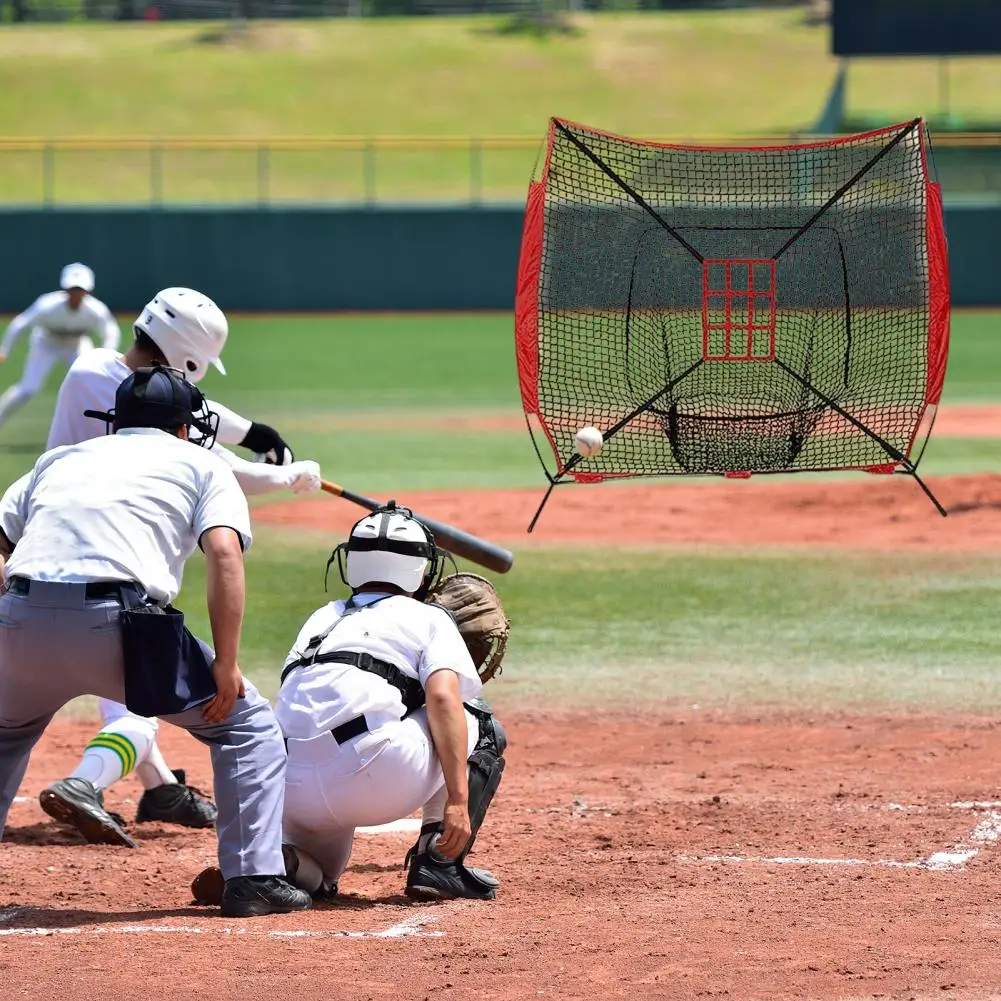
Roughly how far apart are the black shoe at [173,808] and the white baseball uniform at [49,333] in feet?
39.9

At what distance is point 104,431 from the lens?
21.4 ft

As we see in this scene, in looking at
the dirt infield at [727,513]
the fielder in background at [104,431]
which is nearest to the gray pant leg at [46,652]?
the fielder in background at [104,431]

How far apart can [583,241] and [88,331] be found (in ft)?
40.6

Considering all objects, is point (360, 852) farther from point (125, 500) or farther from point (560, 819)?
point (125, 500)

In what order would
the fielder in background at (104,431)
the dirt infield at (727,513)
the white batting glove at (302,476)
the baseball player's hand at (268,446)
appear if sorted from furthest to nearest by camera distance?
the dirt infield at (727,513), the baseball player's hand at (268,446), the white batting glove at (302,476), the fielder in background at (104,431)

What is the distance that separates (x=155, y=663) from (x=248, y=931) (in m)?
0.82

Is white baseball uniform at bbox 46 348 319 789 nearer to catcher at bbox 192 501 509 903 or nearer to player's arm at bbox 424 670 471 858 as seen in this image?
catcher at bbox 192 501 509 903

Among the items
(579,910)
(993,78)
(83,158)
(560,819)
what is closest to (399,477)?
(560,819)

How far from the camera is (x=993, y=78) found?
53906 millimetres

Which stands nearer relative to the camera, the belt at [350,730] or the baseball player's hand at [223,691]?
the baseball player's hand at [223,691]

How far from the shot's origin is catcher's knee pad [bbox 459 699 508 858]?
5.64 meters

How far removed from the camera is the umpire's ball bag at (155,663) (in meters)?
4.99

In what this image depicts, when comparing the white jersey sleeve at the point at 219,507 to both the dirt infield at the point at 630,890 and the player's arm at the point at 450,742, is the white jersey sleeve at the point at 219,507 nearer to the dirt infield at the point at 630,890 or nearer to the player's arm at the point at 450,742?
the player's arm at the point at 450,742

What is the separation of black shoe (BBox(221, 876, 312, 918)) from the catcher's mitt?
114 centimetres
